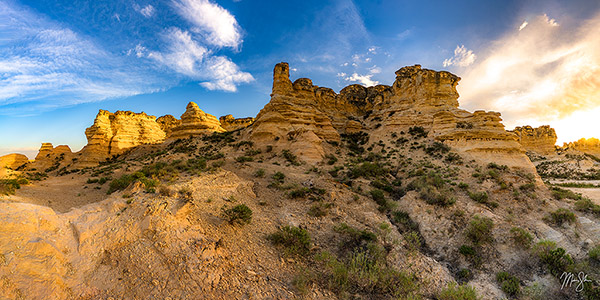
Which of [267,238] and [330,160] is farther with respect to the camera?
[330,160]

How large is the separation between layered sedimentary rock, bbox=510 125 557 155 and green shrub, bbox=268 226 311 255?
221 feet

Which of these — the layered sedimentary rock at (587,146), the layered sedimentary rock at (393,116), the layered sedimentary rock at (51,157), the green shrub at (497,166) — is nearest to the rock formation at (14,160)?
the layered sedimentary rock at (51,157)

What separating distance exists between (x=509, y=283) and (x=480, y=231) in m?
2.63

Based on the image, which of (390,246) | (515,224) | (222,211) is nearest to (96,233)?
(222,211)

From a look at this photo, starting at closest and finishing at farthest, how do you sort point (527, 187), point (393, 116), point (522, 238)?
point (522, 238), point (527, 187), point (393, 116)

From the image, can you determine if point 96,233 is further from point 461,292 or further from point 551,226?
point 551,226

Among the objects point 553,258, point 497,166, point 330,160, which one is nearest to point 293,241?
point 553,258

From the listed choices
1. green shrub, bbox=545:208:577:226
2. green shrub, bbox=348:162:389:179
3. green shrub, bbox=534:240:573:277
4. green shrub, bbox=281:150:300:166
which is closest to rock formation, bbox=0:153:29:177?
green shrub, bbox=281:150:300:166

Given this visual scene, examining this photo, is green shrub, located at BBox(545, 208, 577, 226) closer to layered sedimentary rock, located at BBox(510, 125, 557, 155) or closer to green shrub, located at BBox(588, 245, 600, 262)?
green shrub, located at BBox(588, 245, 600, 262)

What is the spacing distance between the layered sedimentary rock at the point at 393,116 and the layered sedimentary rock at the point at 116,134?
22.4m

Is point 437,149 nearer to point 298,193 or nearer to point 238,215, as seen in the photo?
point 298,193

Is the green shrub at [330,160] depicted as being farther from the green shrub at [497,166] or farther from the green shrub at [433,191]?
the green shrub at [497,166]

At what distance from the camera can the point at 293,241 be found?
7.76 meters

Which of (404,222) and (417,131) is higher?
(417,131)
